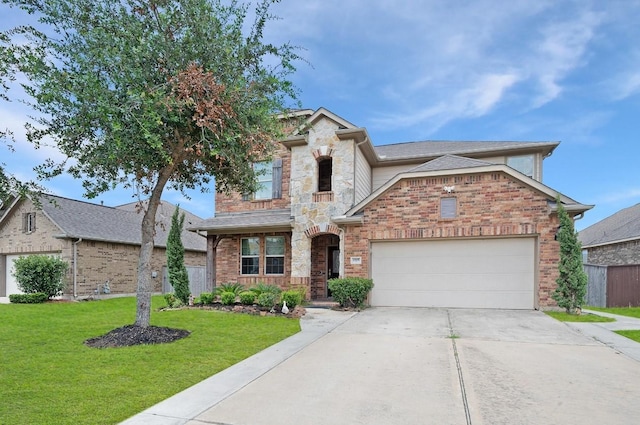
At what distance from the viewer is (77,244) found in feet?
58.9

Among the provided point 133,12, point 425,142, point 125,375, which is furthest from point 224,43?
point 425,142

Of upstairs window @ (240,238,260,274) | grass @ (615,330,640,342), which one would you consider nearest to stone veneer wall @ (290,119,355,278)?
upstairs window @ (240,238,260,274)

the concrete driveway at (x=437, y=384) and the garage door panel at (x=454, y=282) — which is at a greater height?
the garage door panel at (x=454, y=282)

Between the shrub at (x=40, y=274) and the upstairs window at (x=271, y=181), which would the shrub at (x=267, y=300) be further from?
the shrub at (x=40, y=274)

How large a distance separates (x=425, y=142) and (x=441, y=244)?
8056mm

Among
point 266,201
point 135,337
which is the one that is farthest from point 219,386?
point 266,201

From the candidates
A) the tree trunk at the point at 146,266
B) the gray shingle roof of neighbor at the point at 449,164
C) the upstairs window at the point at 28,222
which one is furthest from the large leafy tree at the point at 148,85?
the upstairs window at the point at 28,222

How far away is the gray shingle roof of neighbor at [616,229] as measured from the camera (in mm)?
19253

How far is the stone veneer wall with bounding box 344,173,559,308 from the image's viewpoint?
455 inches

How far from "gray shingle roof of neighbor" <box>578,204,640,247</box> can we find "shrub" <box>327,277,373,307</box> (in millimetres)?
14454

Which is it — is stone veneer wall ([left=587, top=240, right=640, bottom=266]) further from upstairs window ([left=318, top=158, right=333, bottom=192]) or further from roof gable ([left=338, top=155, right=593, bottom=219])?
upstairs window ([left=318, top=158, right=333, bottom=192])

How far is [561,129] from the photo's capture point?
49.5 ft

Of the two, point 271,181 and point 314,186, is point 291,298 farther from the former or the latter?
point 271,181

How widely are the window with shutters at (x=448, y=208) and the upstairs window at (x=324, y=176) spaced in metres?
4.90
